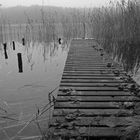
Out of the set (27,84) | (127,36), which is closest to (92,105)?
(27,84)

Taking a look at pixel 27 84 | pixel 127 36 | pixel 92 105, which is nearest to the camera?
pixel 92 105

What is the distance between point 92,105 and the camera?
2178mm

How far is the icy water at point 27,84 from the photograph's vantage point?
8.89ft

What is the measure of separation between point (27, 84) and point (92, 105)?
189 cm

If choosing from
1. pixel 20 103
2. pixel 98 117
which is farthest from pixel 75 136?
pixel 20 103

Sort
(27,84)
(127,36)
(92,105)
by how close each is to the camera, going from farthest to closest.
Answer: (127,36) → (27,84) → (92,105)

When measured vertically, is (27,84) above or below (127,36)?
below

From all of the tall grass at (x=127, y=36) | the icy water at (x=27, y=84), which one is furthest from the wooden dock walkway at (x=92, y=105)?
the tall grass at (x=127, y=36)

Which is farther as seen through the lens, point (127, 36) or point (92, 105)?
point (127, 36)

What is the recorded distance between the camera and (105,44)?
6012 millimetres

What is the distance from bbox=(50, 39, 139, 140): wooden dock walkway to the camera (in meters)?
1.68

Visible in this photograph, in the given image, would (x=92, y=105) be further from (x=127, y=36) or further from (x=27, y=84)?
(x=127, y=36)

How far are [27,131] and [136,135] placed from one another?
1.16 metres

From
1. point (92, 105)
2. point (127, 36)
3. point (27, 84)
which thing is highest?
point (127, 36)
